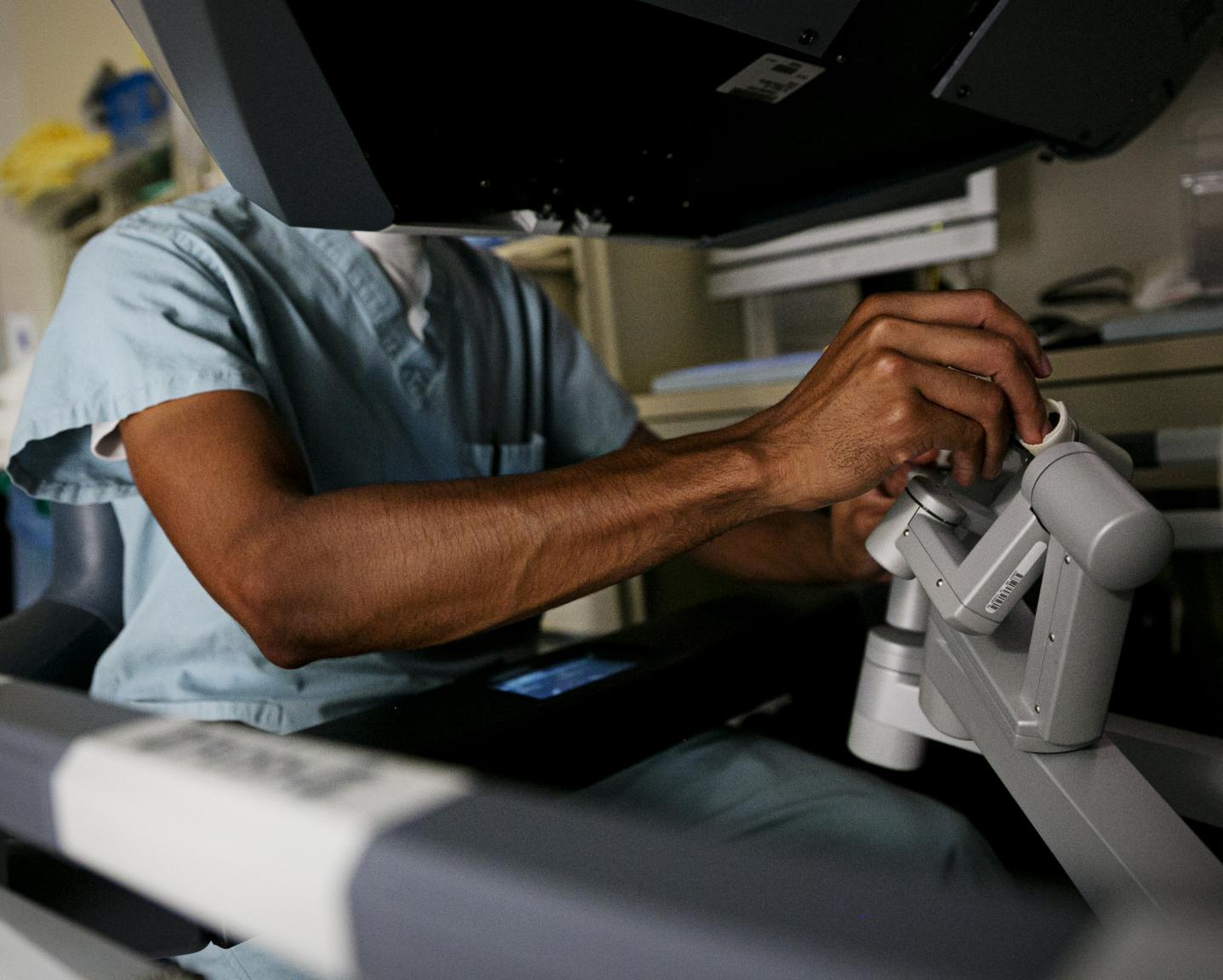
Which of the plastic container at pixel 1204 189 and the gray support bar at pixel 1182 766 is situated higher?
the plastic container at pixel 1204 189

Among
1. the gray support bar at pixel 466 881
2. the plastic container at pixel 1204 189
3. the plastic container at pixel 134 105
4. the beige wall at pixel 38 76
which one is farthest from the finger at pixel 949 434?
the beige wall at pixel 38 76

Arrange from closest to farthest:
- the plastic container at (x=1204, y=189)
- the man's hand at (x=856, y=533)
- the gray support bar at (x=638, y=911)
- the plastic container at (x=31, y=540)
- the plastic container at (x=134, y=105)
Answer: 1. the gray support bar at (x=638, y=911)
2. the man's hand at (x=856, y=533)
3. the plastic container at (x=1204, y=189)
4. the plastic container at (x=31, y=540)
5. the plastic container at (x=134, y=105)

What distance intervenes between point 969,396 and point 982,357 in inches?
0.8

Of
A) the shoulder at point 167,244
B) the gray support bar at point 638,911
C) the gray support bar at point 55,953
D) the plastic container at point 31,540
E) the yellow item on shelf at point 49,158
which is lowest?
the plastic container at point 31,540

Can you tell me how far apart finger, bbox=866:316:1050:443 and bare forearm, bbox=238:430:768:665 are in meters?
0.11

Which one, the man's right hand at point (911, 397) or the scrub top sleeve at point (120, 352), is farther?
the scrub top sleeve at point (120, 352)

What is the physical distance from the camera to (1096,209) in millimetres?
1538

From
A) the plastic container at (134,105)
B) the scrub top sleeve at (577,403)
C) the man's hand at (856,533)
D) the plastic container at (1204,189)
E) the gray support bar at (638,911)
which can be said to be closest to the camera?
the gray support bar at (638,911)

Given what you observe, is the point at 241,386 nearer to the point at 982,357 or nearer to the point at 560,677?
the point at 560,677

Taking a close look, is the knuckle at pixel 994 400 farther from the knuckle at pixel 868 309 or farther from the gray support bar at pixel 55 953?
the gray support bar at pixel 55 953

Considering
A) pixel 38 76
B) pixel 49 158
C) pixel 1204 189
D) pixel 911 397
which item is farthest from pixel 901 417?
pixel 38 76

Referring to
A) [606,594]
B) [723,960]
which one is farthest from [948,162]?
[606,594]

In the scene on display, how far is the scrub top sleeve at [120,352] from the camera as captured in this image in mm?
645

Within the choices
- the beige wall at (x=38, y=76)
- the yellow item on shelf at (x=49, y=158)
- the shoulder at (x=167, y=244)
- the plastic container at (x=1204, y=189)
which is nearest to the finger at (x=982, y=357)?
the shoulder at (x=167, y=244)
